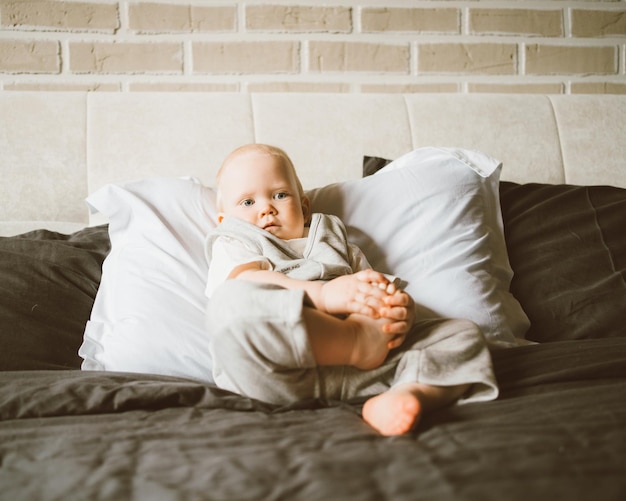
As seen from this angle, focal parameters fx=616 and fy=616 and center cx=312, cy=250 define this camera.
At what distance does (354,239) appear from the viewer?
131 cm

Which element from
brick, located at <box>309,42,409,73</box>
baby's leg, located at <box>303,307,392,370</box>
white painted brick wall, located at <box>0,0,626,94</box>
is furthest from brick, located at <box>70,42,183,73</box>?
baby's leg, located at <box>303,307,392,370</box>

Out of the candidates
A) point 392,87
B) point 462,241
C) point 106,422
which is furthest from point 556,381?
point 392,87

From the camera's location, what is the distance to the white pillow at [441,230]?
3.95 ft

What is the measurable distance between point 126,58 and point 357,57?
2.23 feet

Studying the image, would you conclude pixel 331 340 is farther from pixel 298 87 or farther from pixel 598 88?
pixel 598 88

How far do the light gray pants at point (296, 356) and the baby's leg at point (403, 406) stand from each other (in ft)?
0.07

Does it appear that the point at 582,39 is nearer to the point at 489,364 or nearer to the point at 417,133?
the point at 417,133

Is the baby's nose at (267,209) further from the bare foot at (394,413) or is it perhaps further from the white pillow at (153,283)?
the bare foot at (394,413)

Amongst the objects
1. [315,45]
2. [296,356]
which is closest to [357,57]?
[315,45]

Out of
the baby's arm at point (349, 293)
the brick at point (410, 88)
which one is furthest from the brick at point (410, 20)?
the baby's arm at point (349, 293)

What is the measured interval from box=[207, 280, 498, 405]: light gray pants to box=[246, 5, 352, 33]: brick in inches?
45.5

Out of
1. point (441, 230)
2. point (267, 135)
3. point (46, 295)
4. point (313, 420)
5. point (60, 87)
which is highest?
point (60, 87)

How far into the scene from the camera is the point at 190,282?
1.21 m

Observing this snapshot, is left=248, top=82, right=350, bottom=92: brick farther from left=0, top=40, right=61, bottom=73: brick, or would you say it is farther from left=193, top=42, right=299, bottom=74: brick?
left=0, top=40, right=61, bottom=73: brick
